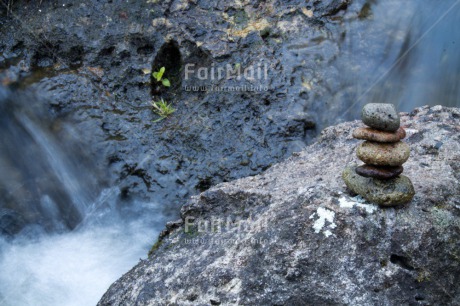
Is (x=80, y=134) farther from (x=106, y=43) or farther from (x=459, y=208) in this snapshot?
(x=459, y=208)

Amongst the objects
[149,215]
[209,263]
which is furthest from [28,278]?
[209,263]

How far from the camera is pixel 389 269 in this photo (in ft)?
8.82

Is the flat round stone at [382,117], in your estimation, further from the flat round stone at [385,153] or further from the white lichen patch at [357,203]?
the white lichen patch at [357,203]

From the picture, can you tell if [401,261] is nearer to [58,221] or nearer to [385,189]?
[385,189]

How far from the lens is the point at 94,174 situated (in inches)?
195

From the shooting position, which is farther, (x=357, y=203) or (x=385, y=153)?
(x=357, y=203)

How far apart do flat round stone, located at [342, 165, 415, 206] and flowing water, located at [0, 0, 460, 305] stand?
2.04 metres

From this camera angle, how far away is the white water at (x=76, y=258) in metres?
4.56

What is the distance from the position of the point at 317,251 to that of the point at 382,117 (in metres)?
0.80

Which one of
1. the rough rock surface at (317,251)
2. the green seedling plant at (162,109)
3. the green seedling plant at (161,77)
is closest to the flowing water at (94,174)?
the green seedling plant at (162,109)

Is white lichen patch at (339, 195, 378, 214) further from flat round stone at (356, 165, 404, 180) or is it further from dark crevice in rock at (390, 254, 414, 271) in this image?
dark crevice in rock at (390, 254, 414, 271)

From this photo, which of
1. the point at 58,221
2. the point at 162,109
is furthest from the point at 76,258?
the point at 162,109

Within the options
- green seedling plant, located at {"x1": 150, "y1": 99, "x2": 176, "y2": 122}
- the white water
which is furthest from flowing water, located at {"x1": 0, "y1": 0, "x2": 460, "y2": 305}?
green seedling plant, located at {"x1": 150, "y1": 99, "x2": 176, "y2": 122}

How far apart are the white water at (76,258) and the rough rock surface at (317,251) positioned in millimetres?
1412
